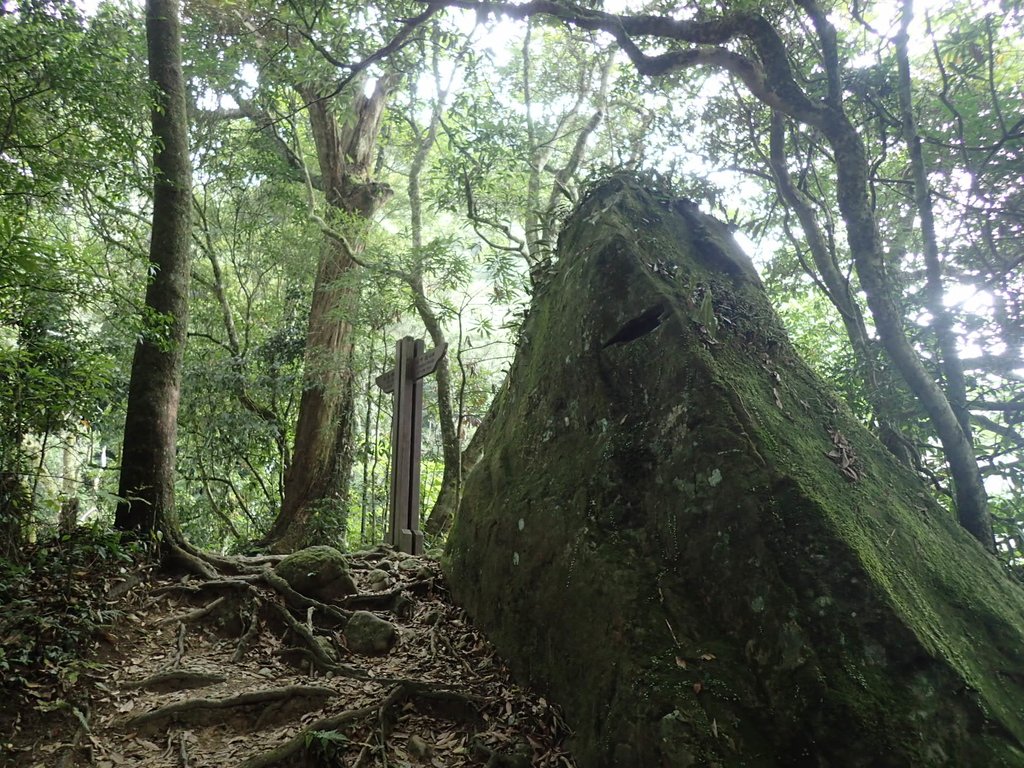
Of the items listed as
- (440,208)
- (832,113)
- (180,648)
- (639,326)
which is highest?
(440,208)

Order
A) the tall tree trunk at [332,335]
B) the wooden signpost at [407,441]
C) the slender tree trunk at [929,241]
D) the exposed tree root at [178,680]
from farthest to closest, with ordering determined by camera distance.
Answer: the tall tree trunk at [332,335] < the wooden signpost at [407,441] < the slender tree trunk at [929,241] < the exposed tree root at [178,680]

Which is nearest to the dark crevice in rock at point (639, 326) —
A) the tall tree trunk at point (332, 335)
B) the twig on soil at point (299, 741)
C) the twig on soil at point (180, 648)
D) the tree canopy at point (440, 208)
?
the tree canopy at point (440, 208)

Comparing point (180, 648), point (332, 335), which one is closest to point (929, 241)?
point (180, 648)

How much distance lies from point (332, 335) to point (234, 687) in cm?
667

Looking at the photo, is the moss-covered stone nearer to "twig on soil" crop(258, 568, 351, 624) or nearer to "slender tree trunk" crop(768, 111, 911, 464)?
"twig on soil" crop(258, 568, 351, 624)

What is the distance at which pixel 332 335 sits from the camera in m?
9.88

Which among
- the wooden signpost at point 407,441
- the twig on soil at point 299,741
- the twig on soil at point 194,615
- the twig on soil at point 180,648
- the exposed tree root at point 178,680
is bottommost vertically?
the twig on soil at point 299,741

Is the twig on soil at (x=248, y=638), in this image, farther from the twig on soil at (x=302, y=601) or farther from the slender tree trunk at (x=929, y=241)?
the slender tree trunk at (x=929, y=241)

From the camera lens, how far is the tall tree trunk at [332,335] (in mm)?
9133

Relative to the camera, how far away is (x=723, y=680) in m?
2.74

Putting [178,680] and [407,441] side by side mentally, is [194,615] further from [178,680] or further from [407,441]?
[407,441]

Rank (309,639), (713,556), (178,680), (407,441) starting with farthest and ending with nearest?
1. (407,441)
2. (309,639)
3. (178,680)
4. (713,556)

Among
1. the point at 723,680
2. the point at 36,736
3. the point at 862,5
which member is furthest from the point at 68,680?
the point at 862,5

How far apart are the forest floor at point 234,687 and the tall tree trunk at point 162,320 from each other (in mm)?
570
